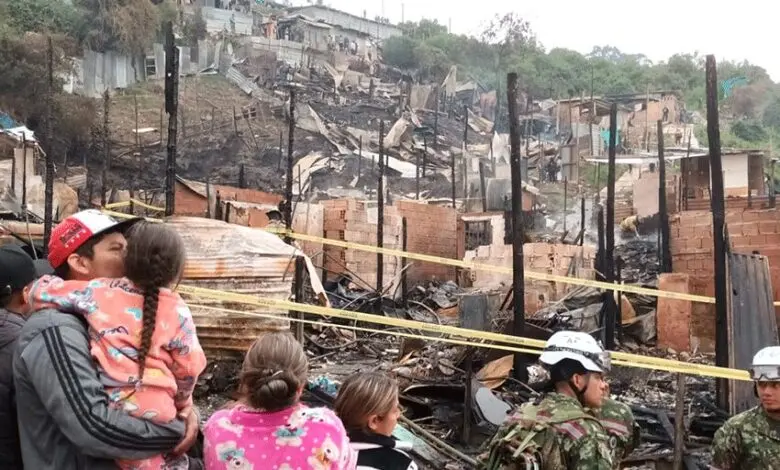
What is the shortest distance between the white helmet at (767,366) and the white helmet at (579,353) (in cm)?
101

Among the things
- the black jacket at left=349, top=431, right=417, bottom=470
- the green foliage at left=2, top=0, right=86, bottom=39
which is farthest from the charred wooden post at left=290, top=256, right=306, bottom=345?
the green foliage at left=2, top=0, right=86, bottom=39

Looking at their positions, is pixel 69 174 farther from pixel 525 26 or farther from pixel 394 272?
pixel 525 26

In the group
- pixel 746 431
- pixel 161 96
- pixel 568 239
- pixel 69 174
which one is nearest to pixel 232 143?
pixel 161 96

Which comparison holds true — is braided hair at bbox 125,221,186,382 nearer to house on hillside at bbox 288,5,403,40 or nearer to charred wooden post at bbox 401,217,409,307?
charred wooden post at bbox 401,217,409,307

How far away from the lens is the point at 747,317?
24.2 feet

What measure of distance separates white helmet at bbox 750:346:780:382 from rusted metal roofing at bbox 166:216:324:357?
19.0ft

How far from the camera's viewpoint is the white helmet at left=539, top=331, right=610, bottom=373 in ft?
8.72

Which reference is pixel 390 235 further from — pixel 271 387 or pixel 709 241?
pixel 271 387

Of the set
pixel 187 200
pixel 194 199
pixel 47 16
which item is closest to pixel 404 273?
pixel 194 199

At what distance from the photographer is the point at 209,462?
6.98 ft

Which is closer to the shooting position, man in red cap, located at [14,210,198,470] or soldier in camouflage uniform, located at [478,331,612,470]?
man in red cap, located at [14,210,198,470]

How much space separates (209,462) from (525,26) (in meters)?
67.0

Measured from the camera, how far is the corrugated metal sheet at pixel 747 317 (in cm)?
684

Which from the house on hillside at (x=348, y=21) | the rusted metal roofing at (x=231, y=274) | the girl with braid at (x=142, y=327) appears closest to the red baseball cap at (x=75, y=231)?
the girl with braid at (x=142, y=327)
